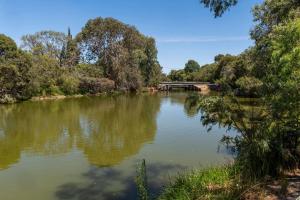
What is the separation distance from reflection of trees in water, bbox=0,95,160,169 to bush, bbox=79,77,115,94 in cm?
2305

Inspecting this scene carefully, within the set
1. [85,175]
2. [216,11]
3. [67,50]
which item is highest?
[67,50]

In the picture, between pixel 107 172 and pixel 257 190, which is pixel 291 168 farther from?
pixel 107 172

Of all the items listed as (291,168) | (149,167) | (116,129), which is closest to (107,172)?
(149,167)

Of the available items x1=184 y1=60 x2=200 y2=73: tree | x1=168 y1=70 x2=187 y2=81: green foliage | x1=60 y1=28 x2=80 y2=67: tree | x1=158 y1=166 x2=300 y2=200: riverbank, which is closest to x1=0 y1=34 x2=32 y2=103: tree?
x1=60 y1=28 x2=80 y2=67: tree

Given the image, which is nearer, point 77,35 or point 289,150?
point 289,150

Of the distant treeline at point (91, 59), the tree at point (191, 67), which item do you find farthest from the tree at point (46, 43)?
the tree at point (191, 67)

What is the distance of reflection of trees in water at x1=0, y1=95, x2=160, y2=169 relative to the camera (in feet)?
47.8

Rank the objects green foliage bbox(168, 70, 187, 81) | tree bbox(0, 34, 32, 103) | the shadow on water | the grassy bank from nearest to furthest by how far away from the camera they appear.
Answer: the grassy bank → the shadow on water → tree bbox(0, 34, 32, 103) → green foliage bbox(168, 70, 187, 81)

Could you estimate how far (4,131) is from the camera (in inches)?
782

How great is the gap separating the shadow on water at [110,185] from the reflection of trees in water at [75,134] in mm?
1463

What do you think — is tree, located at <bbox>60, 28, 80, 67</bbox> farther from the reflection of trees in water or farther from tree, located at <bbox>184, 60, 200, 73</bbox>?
tree, located at <bbox>184, 60, 200, 73</bbox>

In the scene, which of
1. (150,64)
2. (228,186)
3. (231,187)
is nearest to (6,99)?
(228,186)

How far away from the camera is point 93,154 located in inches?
558

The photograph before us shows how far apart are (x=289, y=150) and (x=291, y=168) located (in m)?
0.44
